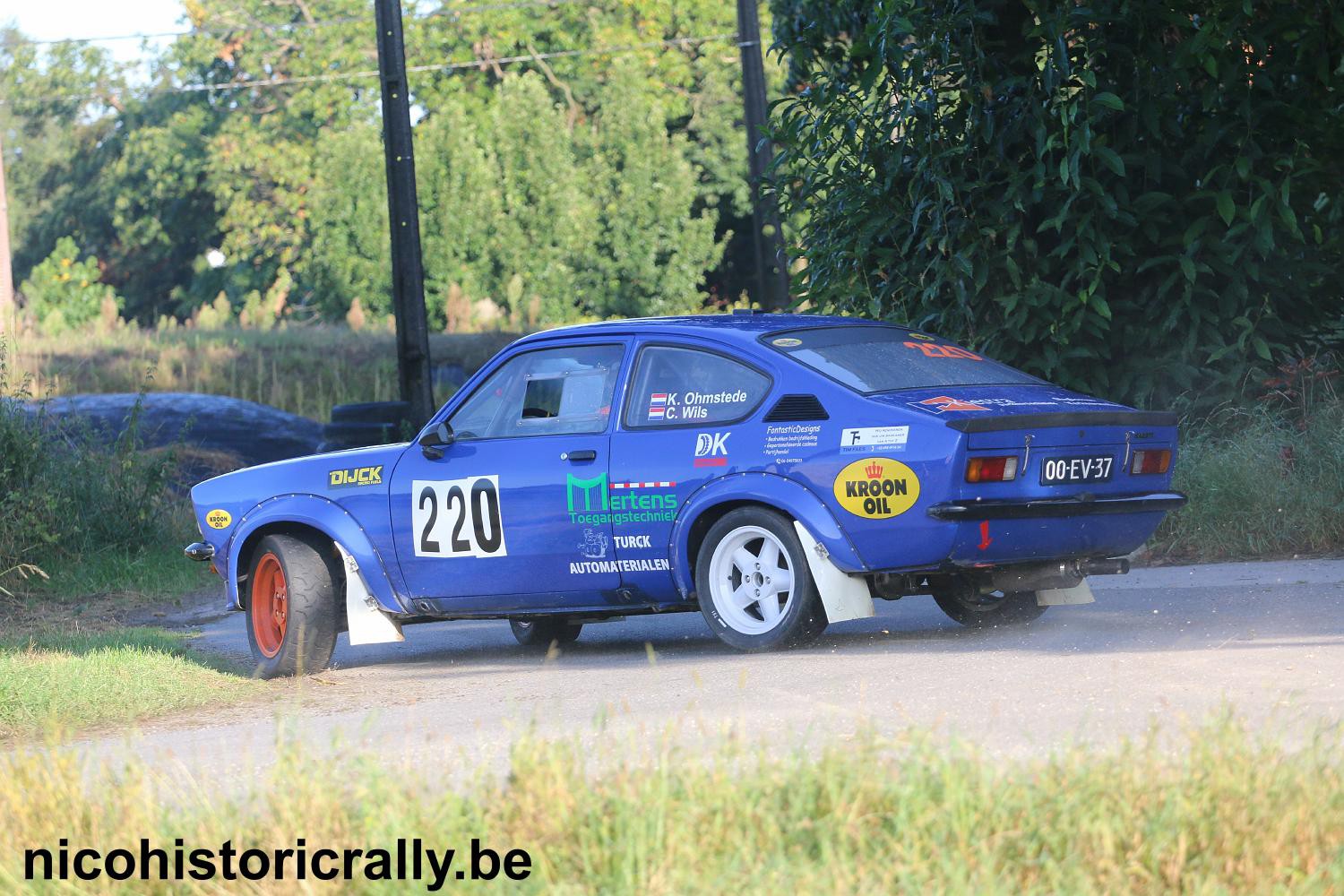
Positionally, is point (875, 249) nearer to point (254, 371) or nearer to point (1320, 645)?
point (1320, 645)

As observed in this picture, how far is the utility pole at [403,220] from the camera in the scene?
55.9 ft

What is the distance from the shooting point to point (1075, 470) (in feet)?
26.3

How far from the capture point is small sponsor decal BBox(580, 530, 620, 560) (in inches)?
337

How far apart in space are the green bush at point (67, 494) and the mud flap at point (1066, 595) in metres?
7.39

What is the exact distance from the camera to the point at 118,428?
62.5 ft

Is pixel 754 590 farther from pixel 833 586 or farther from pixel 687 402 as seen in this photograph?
pixel 687 402

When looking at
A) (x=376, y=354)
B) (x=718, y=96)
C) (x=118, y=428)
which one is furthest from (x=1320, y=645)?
(x=718, y=96)

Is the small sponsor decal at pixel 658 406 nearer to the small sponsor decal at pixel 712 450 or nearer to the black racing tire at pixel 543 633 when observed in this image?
the small sponsor decal at pixel 712 450

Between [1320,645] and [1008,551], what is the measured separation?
1314 millimetres

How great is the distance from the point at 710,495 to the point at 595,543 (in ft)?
2.21

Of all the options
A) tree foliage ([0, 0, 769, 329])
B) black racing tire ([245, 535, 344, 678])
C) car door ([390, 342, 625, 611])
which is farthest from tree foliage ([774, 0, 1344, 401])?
tree foliage ([0, 0, 769, 329])

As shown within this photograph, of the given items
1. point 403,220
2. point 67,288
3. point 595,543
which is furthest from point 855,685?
point 67,288

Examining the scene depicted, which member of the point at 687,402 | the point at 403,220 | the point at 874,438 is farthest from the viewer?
the point at 403,220

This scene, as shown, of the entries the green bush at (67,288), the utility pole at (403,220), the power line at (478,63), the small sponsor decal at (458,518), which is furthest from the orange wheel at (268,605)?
the green bush at (67,288)
